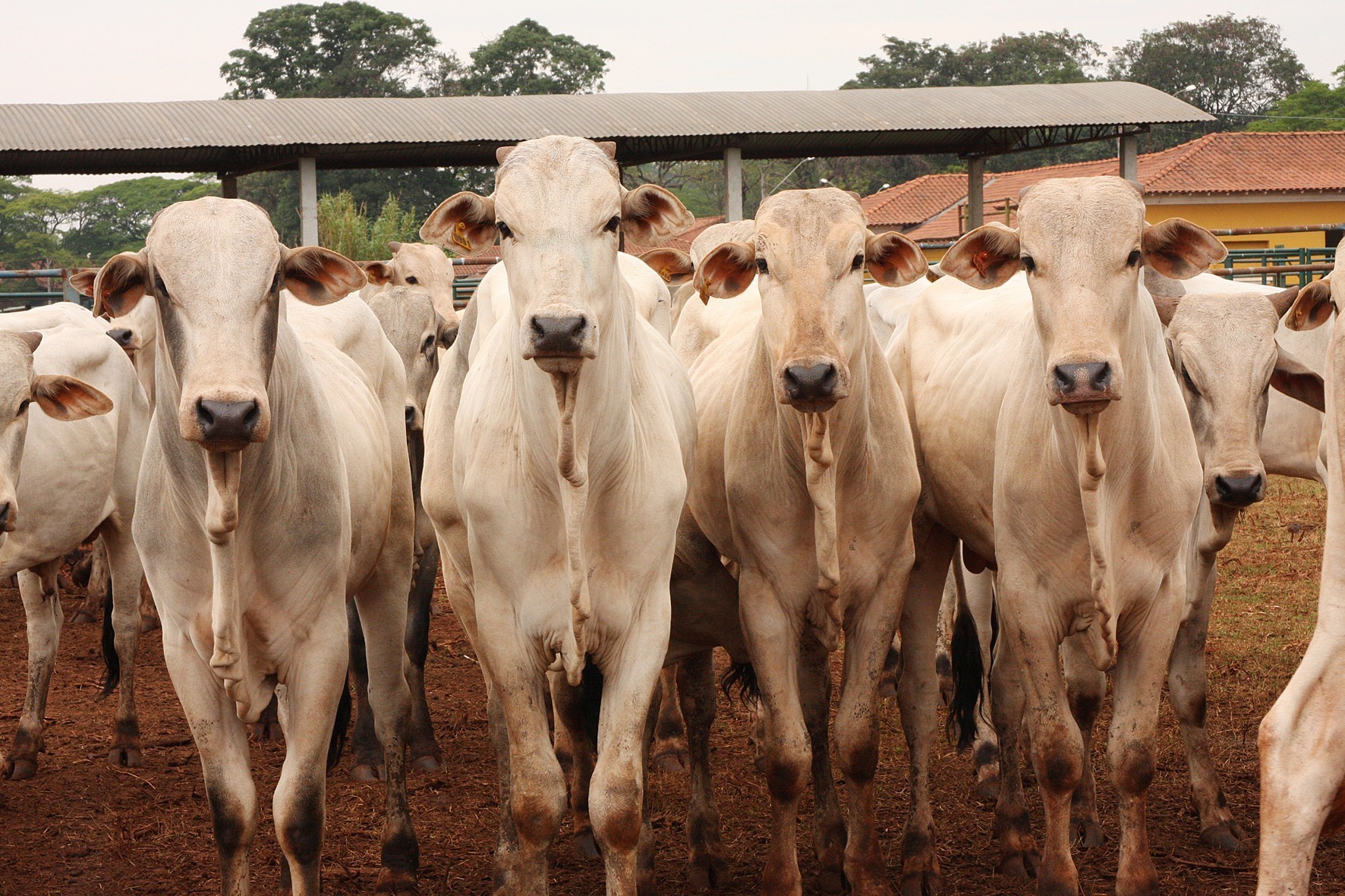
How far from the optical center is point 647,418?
4703mm

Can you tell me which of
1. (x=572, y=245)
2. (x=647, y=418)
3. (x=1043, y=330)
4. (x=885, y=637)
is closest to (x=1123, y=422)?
(x=1043, y=330)

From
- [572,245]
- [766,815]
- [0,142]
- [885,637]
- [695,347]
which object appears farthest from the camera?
[0,142]

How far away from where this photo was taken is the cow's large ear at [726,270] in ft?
16.8

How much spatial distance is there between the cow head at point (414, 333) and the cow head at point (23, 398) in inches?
94.8

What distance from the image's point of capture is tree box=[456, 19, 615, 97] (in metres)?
55.6

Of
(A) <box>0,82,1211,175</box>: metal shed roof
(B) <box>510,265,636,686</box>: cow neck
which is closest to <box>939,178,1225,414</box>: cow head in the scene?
(B) <box>510,265,636,686</box>: cow neck

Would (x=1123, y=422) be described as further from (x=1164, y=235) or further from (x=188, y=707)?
(x=188, y=707)

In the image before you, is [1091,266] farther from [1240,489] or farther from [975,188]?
[975,188]

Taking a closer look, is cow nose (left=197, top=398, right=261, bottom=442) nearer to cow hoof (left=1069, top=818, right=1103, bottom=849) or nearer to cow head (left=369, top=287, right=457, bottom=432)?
cow hoof (left=1069, top=818, right=1103, bottom=849)

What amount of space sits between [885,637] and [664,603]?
3.12ft

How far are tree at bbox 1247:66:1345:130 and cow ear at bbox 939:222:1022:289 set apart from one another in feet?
191

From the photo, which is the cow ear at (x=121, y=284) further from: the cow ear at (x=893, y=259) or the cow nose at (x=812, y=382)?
the cow ear at (x=893, y=259)

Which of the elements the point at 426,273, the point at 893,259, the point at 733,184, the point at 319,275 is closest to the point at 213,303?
the point at 319,275

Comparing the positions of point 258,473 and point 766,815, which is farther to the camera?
point 766,815
